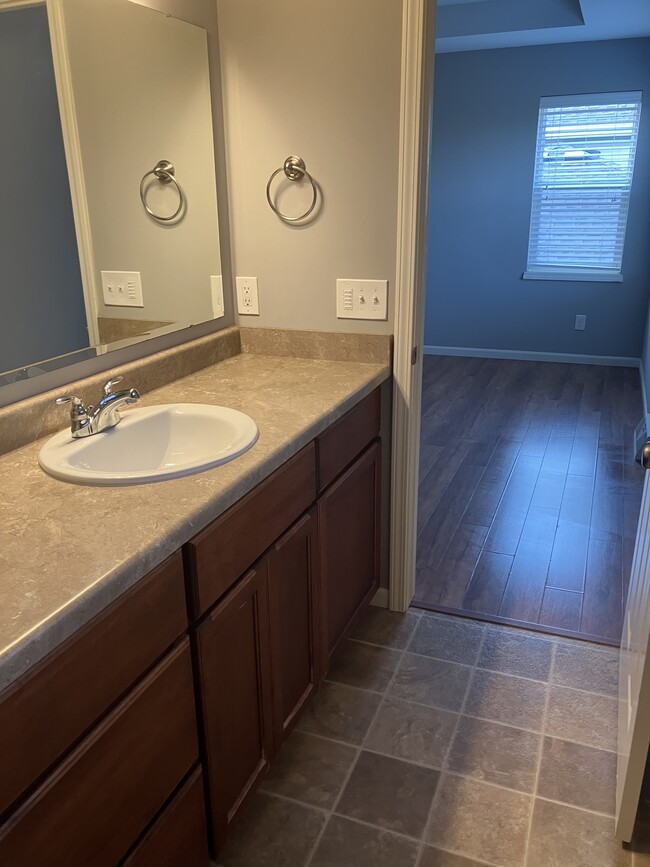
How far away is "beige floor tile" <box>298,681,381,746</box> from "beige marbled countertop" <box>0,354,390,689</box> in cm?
84

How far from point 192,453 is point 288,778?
842 millimetres

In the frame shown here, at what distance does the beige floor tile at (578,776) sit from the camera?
1640 millimetres

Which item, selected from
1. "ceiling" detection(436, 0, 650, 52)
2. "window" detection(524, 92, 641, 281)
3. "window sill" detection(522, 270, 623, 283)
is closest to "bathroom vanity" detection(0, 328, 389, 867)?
"ceiling" detection(436, 0, 650, 52)

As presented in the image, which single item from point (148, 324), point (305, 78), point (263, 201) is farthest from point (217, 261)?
point (305, 78)

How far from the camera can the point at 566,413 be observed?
4.58m

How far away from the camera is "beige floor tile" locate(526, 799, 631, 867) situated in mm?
1486

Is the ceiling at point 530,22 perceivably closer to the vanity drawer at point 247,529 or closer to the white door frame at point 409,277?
the white door frame at point 409,277

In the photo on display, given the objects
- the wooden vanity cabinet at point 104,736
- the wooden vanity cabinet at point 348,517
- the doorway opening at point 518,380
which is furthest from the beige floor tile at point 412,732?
the wooden vanity cabinet at point 104,736

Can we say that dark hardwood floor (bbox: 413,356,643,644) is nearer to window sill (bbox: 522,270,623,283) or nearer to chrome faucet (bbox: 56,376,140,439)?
window sill (bbox: 522,270,623,283)

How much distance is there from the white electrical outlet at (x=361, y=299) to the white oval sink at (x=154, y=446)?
2.04 feet

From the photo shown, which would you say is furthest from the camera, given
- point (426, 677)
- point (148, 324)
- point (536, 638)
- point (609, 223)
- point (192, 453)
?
point (609, 223)

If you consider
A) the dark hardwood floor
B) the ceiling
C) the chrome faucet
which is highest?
the ceiling

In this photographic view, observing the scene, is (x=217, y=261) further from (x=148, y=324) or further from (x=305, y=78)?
(x=305, y=78)

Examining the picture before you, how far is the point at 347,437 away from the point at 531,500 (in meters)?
1.68
